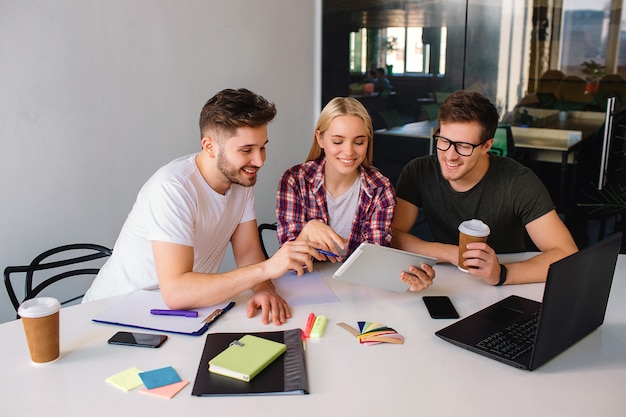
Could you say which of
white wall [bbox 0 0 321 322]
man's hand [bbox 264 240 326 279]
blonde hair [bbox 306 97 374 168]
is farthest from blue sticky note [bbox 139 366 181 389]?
white wall [bbox 0 0 321 322]

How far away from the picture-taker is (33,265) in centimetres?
227

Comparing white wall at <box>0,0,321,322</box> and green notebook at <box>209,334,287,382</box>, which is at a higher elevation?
white wall at <box>0,0,321,322</box>

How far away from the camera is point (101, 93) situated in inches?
117

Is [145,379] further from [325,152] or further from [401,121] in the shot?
[401,121]

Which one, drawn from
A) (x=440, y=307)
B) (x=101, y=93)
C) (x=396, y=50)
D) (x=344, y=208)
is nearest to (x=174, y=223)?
(x=344, y=208)

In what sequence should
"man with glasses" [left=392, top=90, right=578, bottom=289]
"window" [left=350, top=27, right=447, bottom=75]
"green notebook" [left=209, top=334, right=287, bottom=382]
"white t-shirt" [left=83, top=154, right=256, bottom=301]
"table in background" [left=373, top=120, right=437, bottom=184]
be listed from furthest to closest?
"table in background" [left=373, top=120, right=437, bottom=184]
"window" [left=350, top=27, right=447, bottom=75]
"man with glasses" [left=392, top=90, right=578, bottom=289]
"white t-shirt" [left=83, top=154, right=256, bottom=301]
"green notebook" [left=209, top=334, right=287, bottom=382]

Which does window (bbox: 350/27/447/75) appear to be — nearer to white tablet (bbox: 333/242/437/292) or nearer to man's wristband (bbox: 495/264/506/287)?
man's wristband (bbox: 495/264/506/287)

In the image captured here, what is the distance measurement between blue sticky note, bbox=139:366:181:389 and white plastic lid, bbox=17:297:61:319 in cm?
28

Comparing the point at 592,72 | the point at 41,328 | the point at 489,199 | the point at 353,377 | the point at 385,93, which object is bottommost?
the point at 353,377

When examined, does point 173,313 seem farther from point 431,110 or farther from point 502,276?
point 431,110

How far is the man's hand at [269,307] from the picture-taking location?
1701 millimetres

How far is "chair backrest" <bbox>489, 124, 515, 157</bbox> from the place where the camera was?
3760 millimetres

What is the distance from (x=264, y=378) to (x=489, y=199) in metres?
1.38

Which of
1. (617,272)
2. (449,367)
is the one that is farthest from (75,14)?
(617,272)
